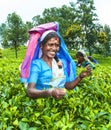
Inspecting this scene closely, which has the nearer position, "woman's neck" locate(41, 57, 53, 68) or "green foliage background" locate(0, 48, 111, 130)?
"green foliage background" locate(0, 48, 111, 130)

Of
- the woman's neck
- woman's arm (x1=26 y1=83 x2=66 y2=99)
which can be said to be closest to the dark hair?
the woman's neck

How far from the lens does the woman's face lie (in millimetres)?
4359

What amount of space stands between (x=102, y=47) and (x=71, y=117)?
58216mm

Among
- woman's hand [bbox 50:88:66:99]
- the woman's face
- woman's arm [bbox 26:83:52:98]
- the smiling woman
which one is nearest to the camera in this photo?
woman's hand [bbox 50:88:66:99]

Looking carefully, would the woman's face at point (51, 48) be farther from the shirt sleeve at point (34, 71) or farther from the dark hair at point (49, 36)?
the shirt sleeve at point (34, 71)

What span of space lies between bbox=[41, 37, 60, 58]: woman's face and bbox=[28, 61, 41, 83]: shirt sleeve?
8.1 inches

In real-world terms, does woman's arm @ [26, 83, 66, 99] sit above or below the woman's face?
→ below

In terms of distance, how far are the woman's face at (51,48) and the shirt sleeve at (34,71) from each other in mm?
206

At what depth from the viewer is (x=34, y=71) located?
4.14m

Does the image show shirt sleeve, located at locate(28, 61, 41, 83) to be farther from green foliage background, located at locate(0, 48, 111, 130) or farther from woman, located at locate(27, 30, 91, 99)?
green foliage background, located at locate(0, 48, 111, 130)

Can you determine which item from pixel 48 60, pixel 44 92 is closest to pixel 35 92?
pixel 44 92

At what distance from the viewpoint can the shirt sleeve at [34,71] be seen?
3.99 meters

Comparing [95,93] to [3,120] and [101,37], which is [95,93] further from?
[101,37]

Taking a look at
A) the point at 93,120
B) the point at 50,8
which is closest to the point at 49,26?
the point at 93,120
